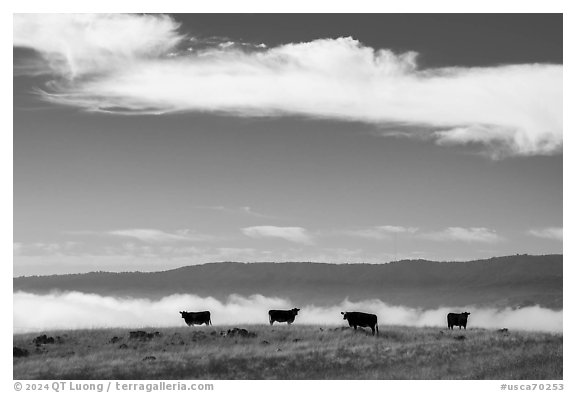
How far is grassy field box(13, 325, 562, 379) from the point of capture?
3300 centimetres

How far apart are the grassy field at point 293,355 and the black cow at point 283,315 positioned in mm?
8968

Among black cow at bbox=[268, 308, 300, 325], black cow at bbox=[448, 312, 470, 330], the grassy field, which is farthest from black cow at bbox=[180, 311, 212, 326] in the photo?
black cow at bbox=[448, 312, 470, 330]

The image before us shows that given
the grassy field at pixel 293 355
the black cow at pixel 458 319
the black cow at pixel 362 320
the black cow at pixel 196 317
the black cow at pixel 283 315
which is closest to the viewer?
the grassy field at pixel 293 355

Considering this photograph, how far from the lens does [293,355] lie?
35.2m

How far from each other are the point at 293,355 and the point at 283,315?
1524cm

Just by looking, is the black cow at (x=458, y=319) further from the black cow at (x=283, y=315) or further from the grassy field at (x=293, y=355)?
the black cow at (x=283, y=315)

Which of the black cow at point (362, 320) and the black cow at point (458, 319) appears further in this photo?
the black cow at point (458, 319)

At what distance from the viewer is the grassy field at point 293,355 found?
33.0m

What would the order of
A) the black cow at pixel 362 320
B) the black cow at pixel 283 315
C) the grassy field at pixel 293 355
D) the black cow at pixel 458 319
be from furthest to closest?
the black cow at pixel 283 315 < the black cow at pixel 458 319 < the black cow at pixel 362 320 < the grassy field at pixel 293 355

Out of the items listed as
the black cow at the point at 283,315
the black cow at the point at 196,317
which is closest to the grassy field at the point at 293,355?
the black cow at the point at 283,315

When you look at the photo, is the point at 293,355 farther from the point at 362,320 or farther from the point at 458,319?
the point at 458,319

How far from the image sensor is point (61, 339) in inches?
1510
